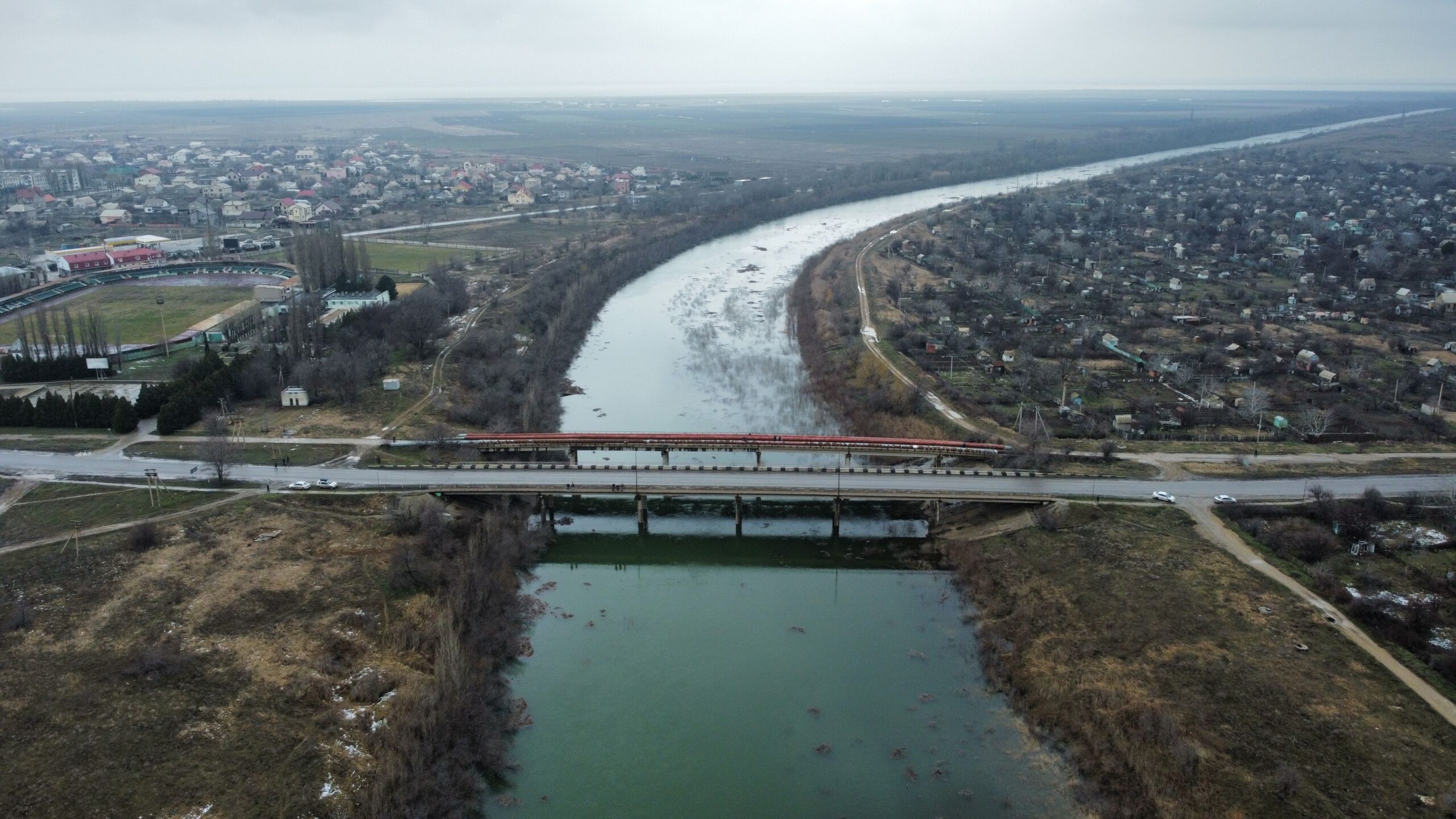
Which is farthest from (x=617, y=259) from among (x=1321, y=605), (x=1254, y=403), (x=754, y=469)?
(x=1321, y=605)

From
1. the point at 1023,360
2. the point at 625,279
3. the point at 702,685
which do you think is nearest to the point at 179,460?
the point at 702,685

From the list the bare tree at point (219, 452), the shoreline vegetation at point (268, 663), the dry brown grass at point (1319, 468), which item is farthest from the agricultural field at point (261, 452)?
the dry brown grass at point (1319, 468)

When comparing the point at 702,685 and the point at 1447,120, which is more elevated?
the point at 1447,120

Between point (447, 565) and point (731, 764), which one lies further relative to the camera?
point (447, 565)

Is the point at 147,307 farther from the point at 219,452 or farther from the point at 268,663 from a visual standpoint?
the point at 268,663

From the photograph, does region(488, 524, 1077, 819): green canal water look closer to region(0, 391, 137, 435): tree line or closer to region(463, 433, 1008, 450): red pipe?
region(463, 433, 1008, 450): red pipe

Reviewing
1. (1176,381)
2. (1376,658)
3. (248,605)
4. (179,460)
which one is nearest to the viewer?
(1376,658)

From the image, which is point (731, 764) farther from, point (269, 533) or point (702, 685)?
point (269, 533)
